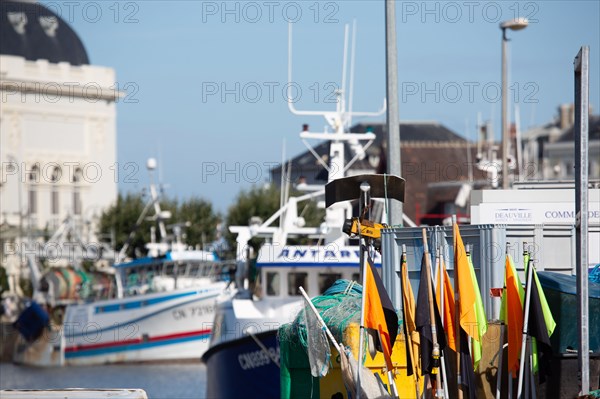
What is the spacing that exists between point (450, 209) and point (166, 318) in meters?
13.7

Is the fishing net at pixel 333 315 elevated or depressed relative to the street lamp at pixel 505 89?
depressed

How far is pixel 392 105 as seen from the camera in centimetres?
1833

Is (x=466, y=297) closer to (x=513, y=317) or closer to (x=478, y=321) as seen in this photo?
(x=478, y=321)

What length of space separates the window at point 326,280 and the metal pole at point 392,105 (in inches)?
337

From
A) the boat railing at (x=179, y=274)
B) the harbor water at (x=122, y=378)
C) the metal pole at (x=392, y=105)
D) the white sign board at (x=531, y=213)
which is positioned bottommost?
the harbor water at (x=122, y=378)

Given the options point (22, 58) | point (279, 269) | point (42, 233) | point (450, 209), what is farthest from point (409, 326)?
point (22, 58)

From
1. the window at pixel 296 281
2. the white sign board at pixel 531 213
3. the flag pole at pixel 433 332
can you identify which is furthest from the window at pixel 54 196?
the flag pole at pixel 433 332

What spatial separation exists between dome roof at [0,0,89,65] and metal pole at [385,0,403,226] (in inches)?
3056

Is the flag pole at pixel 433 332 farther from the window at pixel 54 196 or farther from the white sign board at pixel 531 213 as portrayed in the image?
the window at pixel 54 196

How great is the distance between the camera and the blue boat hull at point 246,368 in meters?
24.9

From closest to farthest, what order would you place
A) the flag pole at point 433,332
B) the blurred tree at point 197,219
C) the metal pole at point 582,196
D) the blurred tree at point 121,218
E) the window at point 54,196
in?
1. the metal pole at point 582,196
2. the flag pole at point 433,332
3. the blurred tree at point 197,219
4. the blurred tree at point 121,218
5. the window at point 54,196

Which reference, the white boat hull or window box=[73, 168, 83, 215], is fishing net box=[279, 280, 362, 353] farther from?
window box=[73, 168, 83, 215]

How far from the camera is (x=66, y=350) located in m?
60.8

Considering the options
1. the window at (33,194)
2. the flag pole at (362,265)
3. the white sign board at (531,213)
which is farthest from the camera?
the window at (33,194)
